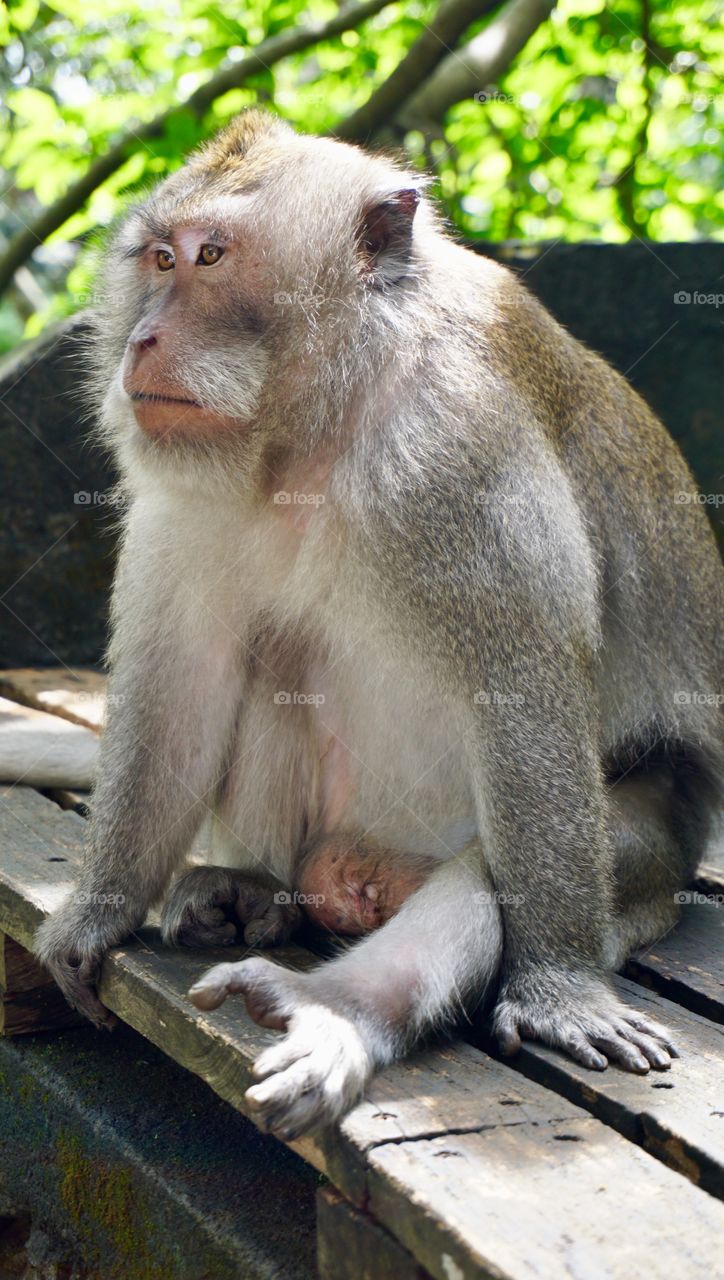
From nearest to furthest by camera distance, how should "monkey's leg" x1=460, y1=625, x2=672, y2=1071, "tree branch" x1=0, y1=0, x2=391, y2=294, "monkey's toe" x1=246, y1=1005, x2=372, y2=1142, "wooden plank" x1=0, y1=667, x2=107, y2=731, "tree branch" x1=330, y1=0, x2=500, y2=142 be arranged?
1. "monkey's toe" x1=246, y1=1005, x2=372, y2=1142
2. "monkey's leg" x1=460, y1=625, x2=672, y2=1071
3. "wooden plank" x1=0, y1=667, x2=107, y2=731
4. "tree branch" x1=330, y1=0, x2=500, y2=142
5. "tree branch" x1=0, y1=0, x2=391, y2=294

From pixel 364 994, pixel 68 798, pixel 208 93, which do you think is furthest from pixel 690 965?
pixel 208 93

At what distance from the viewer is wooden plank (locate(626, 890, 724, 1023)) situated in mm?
2980

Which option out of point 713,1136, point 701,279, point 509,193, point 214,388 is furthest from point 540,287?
point 713,1136

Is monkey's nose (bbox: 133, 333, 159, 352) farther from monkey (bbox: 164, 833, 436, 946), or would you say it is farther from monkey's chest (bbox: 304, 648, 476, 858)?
monkey (bbox: 164, 833, 436, 946)

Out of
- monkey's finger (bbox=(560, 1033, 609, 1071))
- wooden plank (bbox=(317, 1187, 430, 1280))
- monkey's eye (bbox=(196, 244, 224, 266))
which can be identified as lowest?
wooden plank (bbox=(317, 1187, 430, 1280))

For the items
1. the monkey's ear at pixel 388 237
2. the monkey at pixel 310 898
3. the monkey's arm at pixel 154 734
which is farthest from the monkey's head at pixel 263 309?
the monkey at pixel 310 898

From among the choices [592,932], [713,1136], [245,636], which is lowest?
[713,1136]

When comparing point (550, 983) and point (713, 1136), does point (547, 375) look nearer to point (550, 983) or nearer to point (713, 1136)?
point (550, 983)

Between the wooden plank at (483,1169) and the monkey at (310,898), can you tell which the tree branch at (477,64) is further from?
the wooden plank at (483,1169)

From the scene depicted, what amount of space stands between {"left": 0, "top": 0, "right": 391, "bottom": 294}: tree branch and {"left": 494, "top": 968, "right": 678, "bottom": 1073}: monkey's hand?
5.59 meters

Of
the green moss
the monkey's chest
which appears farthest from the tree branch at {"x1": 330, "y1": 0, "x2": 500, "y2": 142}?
the green moss

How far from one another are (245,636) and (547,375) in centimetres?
99

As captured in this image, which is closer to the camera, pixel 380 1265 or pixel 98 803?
pixel 380 1265

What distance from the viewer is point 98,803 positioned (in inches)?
130
